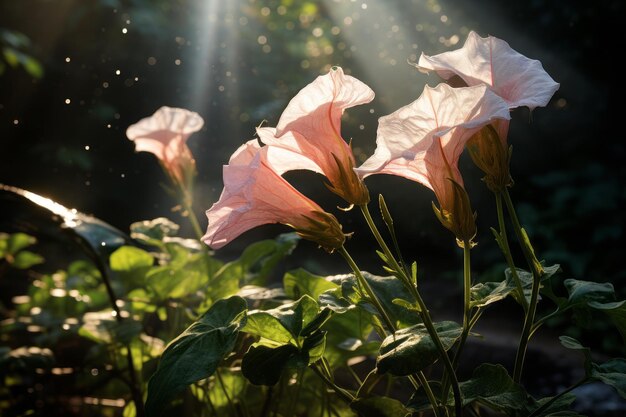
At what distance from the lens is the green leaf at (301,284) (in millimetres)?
758

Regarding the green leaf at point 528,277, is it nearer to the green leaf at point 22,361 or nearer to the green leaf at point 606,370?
the green leaf at point 606,370

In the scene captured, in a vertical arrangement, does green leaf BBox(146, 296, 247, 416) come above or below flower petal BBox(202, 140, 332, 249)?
below

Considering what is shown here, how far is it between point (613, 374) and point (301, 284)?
37cm

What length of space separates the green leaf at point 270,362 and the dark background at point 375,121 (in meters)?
1.89

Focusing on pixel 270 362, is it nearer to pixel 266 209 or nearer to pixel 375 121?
pixel 266 209

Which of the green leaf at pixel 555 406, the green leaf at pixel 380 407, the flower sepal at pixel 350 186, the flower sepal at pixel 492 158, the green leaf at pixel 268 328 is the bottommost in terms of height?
the green leaf at pixel 555 406

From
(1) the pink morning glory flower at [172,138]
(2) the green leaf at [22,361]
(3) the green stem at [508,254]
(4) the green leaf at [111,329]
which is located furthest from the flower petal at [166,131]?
(3) the green stem at [508,254]

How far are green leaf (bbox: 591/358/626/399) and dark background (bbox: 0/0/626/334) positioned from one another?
1834 millimetres

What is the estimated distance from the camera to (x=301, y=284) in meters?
0.76

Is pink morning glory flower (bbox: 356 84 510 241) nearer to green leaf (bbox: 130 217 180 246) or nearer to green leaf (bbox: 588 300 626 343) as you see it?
green leaf (bbox: 588 300 626 343)

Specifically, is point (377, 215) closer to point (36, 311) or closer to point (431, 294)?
point (431, 294)

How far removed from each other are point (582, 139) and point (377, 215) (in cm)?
103

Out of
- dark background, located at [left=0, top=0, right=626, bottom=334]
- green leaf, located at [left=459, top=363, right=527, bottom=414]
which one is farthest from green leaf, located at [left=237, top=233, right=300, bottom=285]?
dark background, located at [left=0, top=0, right=626, bottom=334]

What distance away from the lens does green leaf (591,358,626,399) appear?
47 cm
